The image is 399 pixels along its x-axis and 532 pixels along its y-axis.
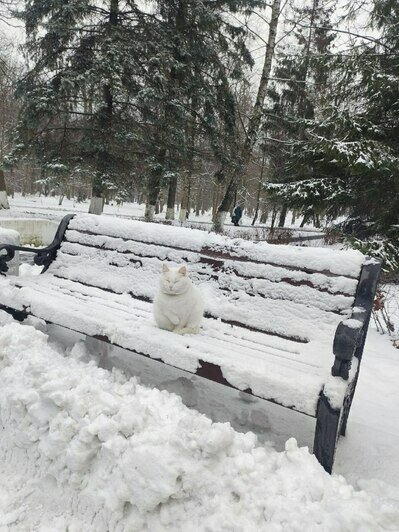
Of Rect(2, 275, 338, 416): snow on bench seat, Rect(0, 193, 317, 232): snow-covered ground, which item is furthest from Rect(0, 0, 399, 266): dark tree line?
Rect(2, 275, 338, 416): snow on bench seat

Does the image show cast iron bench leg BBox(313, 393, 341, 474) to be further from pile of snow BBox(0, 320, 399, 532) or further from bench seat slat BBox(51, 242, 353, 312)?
bench seat slat BBox(51, 242, 353, 312)

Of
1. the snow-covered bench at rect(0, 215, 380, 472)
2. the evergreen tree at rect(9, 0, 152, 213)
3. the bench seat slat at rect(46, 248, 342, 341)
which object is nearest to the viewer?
the snow-covered bench at rect(0, 215, 380, 472)

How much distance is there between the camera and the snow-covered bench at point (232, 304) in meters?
1.73

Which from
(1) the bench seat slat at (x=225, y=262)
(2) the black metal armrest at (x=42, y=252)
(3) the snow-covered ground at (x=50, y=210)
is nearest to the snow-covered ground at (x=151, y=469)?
(1) the bench seat slat at (x=225, y=262)

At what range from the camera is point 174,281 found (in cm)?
232

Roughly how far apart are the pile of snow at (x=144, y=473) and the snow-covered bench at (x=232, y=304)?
0.84ft

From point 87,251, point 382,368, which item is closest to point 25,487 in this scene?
point 87,251

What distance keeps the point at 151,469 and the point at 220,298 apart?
1528mm

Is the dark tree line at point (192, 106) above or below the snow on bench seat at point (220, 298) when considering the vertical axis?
above

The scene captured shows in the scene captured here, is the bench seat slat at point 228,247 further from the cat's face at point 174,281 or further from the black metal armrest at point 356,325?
the cat's face at point 174,281

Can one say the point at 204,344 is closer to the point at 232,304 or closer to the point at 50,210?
the point at 232,304

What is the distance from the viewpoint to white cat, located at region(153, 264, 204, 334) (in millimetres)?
2336

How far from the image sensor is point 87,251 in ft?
11.7

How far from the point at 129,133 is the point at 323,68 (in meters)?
5.88
